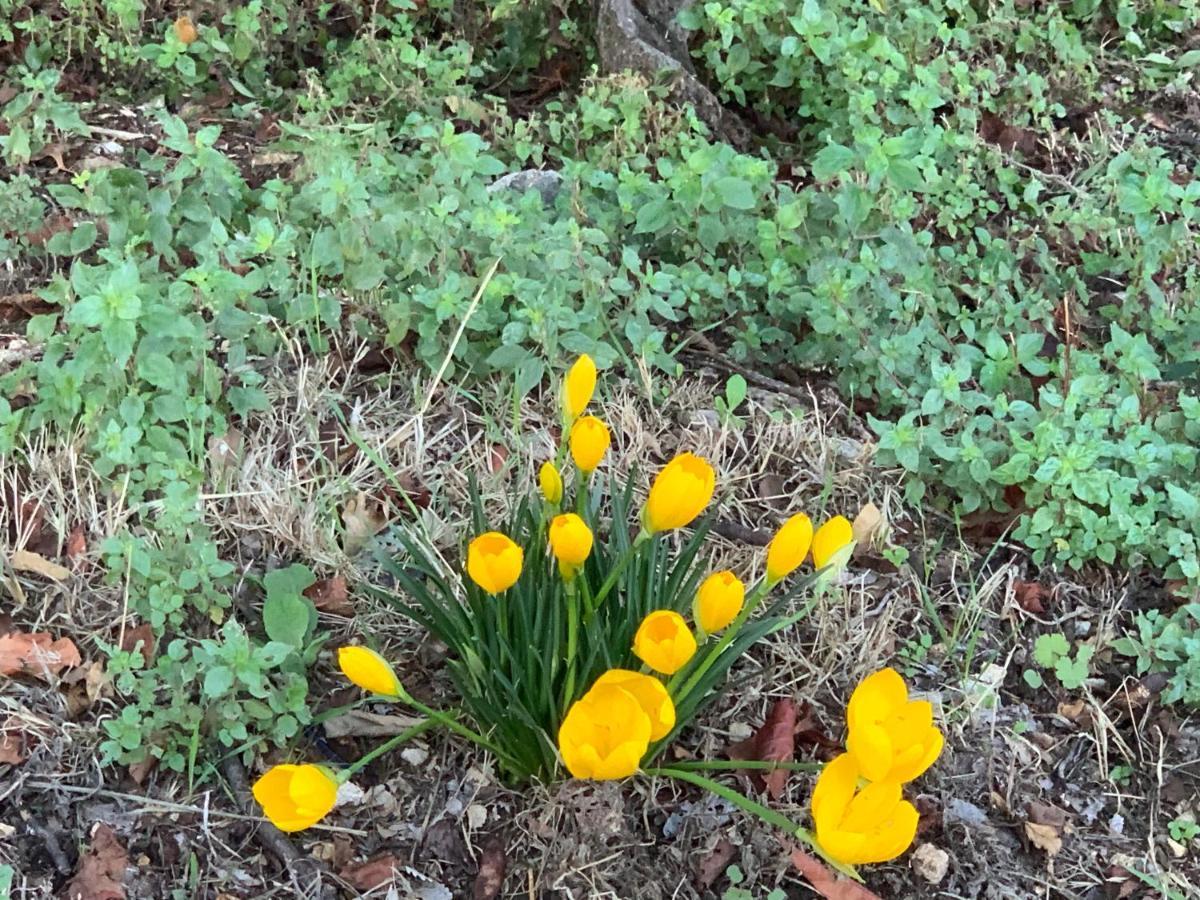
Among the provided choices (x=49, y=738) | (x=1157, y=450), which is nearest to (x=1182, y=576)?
(x=1157, y=450)

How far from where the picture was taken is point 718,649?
1.58m

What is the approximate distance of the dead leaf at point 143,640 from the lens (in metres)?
1.92

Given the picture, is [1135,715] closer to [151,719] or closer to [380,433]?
[380,433]

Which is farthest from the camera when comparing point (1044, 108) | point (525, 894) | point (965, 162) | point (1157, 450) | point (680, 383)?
point (1044, 108)

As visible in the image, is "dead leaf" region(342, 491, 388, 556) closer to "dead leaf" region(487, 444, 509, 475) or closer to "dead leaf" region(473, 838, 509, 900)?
"dead leaf" region(487, 444, 509, 475)

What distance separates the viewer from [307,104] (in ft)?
10.2

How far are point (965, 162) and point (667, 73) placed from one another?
0.83 m

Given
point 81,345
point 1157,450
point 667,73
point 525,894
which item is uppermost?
point 667,73

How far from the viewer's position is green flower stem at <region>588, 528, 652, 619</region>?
60.5 inches

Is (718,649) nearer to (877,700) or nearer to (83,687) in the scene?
(877,700)

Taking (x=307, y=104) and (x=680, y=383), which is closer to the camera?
(x=680, y=383)

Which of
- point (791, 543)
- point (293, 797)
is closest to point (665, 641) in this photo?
point (791, 543)

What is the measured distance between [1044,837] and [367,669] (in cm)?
112

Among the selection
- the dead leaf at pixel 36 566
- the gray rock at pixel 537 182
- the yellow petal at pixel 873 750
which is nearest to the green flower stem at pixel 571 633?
the yellow petal at pixel 873 750
